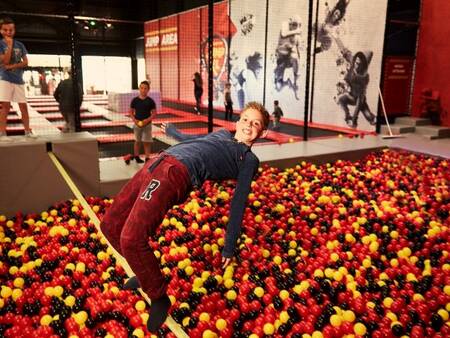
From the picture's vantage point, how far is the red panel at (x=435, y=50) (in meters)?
8.61

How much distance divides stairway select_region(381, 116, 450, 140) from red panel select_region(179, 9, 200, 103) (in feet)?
26.9

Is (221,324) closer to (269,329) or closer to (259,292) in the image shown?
(269,329)

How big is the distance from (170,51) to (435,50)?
10622 millimetres

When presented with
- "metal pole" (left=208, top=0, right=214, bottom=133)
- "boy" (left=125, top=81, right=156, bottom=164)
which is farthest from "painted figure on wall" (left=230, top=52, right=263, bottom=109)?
→ "boy" (left=125, top=81, right=156, bottom=164)

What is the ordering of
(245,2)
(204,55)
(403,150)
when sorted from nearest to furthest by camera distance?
(403,150)
(245,2)
(204,55)

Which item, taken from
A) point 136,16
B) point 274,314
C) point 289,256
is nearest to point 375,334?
point 274,314

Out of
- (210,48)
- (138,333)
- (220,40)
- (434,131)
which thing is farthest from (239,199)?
(220,40)

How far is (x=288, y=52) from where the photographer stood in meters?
10.8

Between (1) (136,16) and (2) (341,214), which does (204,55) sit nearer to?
(1) (136,16)

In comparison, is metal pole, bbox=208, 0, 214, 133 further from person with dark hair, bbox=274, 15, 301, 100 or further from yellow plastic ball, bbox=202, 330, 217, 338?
person with dark hair, bbox=274, 15, 301, 100

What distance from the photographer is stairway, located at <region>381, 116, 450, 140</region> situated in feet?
26.9

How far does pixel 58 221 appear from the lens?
3.88 metres

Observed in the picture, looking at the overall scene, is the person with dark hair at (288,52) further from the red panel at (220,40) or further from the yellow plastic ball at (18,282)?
the yellow plastic ball at (18,282)

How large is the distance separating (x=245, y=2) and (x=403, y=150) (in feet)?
23.9
